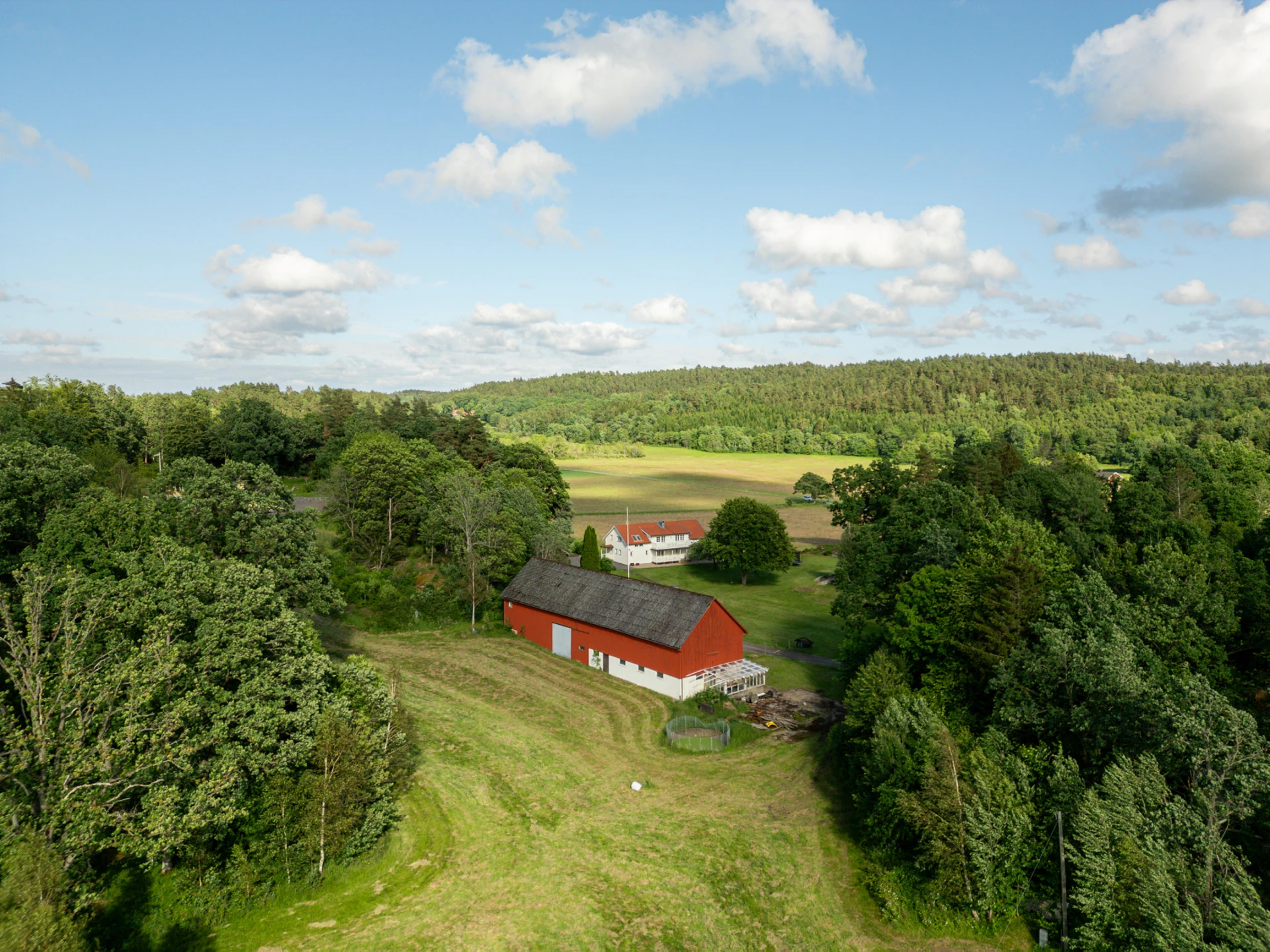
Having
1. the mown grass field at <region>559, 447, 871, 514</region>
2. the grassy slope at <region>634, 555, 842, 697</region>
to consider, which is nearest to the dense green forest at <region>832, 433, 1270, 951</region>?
the grassy slope at <region>634, 555, 842, 697</region>

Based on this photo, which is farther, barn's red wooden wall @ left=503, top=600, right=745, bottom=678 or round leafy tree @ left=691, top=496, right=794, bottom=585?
round leafy tree @ left=691, top=496, right=794, bottom=585

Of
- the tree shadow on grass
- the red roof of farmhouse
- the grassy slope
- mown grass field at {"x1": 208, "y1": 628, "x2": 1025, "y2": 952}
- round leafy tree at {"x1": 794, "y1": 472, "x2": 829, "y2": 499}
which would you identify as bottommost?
the grassy slope

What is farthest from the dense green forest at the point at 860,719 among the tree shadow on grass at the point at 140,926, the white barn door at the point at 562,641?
the white barn door at the point at 562,641

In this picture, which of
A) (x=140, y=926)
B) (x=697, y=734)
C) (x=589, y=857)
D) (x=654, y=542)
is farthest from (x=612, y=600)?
(x=654, y=542)

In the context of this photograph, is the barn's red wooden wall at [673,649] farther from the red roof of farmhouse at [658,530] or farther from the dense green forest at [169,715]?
the red roof of farmhouse at [658,530]

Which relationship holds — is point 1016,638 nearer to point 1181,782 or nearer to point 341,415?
point 1181,782

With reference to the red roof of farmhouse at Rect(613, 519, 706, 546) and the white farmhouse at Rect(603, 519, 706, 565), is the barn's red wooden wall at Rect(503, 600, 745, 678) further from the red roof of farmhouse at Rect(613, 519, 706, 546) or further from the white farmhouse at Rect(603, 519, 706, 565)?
the red roof of farmhouse at Rect(613, 519, 706, 546)

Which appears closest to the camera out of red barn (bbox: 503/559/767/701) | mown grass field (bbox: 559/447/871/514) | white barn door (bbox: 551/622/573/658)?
red barn (bbox: 503/559/767/701)

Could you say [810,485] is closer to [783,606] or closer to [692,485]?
[692,485]
